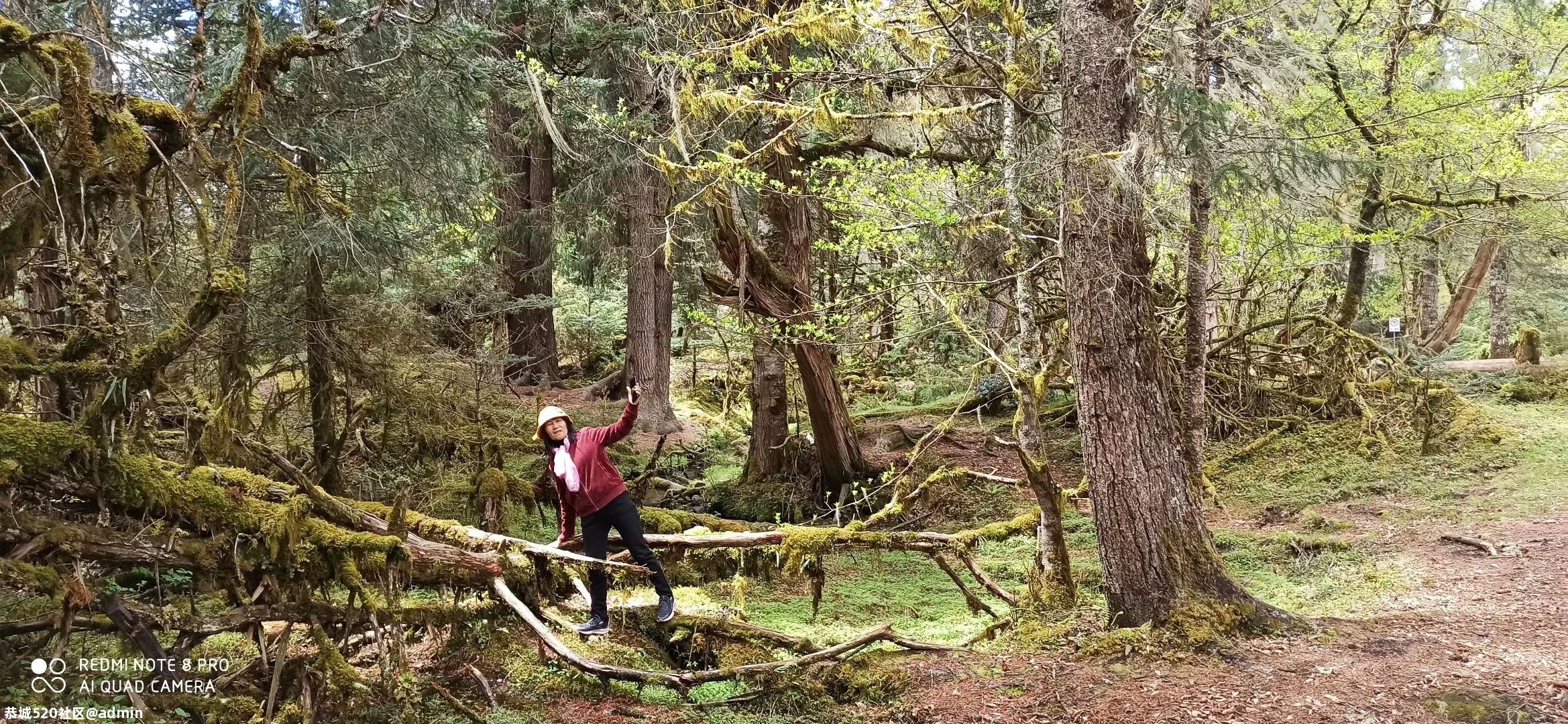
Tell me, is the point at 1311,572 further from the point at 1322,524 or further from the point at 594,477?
the point at 594,477

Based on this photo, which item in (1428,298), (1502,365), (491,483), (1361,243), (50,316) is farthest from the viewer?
(1428,298)

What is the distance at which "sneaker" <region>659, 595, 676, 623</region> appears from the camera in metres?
5.98

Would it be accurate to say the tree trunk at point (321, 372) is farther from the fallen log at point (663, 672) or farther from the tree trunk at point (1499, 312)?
the tree trunk at point (1499, 312)

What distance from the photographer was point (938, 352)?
17.9 m

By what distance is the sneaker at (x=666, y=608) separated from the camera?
598 centimetres

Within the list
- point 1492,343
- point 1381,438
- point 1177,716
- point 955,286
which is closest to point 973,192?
point 955,286

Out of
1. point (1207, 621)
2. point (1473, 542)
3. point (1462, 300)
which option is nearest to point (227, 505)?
point (1207, 621)

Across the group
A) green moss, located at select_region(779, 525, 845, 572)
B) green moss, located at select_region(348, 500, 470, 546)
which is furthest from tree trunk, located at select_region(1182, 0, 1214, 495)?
green moss, located at select_region(348, 500, 470, 546)

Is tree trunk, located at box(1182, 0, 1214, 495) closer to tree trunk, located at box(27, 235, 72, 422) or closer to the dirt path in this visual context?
the dirt path

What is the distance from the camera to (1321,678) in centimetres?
493

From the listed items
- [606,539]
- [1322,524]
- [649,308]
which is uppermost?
[649,308]

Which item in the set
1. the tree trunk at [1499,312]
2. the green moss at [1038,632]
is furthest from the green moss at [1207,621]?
the tree trunk at [1499,312]

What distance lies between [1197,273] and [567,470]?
7.35 meters

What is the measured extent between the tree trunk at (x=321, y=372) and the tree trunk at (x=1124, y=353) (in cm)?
756
